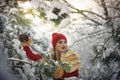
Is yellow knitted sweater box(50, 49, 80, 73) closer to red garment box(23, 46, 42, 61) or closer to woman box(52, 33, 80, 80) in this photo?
woman box(52, 33, 80, 80)

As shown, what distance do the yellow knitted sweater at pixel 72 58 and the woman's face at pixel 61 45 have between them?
0.02 meters

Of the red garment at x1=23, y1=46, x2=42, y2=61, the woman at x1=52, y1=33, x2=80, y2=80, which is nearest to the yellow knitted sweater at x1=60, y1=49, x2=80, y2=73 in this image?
the woman at x1=52, y1=33, x2=80, y2=80

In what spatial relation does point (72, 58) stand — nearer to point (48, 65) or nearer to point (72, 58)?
point (72, 58)

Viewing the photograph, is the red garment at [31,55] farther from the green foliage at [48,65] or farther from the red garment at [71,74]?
the red garment at [71,74]

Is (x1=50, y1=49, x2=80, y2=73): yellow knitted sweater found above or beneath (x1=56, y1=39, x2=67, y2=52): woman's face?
beneath

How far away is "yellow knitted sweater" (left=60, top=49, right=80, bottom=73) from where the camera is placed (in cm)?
220

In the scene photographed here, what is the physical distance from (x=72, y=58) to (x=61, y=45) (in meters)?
0.08

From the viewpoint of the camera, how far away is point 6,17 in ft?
7.25

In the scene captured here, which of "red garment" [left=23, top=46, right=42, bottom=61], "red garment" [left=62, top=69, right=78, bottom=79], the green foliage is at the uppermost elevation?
"red garment" [left=23, top=46, right=42, bottom=61]

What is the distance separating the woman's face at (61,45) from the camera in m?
2.21

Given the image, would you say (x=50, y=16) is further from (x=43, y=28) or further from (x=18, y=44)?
(x=18, y=44)

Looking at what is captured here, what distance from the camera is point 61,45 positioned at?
7.25 ft

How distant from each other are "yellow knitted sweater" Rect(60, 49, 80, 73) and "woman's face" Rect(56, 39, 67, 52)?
0.07 feet

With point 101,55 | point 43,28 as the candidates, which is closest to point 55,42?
point 43,28
